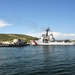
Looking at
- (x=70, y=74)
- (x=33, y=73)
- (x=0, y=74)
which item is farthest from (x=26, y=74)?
(x=70, y=74)

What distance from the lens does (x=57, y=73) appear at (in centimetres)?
3894

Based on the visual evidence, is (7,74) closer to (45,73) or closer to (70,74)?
(45,73)

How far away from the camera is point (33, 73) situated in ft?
128

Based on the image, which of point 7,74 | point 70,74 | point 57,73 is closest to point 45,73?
point 57,73

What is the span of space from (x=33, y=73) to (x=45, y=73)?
2.45 m

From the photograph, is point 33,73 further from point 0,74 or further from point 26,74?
point 0,74

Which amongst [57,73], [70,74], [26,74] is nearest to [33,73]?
[26,74]

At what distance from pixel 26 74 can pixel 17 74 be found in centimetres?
177

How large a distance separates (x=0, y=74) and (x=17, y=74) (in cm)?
337

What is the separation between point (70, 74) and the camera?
3741cm

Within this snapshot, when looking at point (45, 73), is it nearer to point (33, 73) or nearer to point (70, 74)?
point (33, 73)

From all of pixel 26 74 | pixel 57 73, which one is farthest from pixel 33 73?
pixel 57 73

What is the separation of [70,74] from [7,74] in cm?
1230

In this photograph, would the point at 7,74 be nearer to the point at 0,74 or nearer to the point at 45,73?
the point at 0,74
